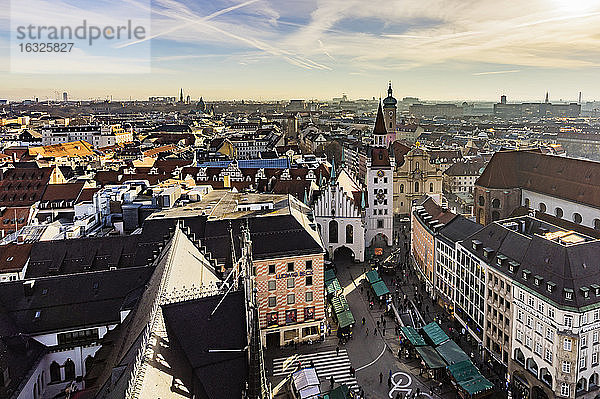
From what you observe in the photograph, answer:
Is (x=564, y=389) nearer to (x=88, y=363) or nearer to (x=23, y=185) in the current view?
(x=88, y=363)

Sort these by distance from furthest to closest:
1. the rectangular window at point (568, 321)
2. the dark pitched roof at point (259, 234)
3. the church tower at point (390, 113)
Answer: the church tower at point (390, 113) < the dark pitched roof at point (259, 234) < the rectangular window at point (568, 321)

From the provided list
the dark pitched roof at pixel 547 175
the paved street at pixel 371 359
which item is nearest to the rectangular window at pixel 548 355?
the paved street at pixel 371 359

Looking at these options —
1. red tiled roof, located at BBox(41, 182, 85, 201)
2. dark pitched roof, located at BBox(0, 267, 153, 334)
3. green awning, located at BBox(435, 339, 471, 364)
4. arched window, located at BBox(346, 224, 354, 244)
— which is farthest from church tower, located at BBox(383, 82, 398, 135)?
dark pitched roof, located at BBox(0, 267, 153, 334)

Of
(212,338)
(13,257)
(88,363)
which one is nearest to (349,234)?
(88,363)

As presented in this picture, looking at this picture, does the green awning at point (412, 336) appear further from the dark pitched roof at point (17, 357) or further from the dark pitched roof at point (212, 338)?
the dark pitched roof at point (17, 357)

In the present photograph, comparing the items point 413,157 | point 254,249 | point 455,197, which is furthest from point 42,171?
point 455,197
